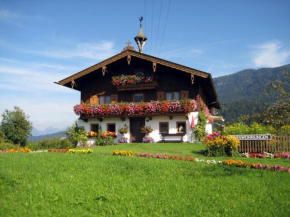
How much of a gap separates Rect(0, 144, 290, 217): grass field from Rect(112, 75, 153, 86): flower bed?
51.4 ft

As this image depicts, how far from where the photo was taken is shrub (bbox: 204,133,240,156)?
15859 mm

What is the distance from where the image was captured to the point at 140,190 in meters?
8.53

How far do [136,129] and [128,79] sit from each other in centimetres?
460

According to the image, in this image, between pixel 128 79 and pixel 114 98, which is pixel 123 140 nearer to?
pixel 114 98

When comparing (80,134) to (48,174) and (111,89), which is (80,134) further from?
(48,174)

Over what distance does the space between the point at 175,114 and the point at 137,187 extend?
1632cm

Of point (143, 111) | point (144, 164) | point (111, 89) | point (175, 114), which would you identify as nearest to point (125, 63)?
point (111, 89)

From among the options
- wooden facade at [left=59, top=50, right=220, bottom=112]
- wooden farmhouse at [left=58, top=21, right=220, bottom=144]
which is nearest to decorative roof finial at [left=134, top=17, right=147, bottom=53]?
wooden farmhouse at [left=58, top=21, right=220, bottom=144]

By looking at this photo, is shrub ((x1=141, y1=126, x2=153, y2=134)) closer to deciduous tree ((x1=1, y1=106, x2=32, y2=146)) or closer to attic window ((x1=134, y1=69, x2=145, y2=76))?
attic window ((x1=134, y1=69, x2=145, y2=76))

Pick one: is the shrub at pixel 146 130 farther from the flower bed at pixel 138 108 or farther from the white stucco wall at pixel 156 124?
the flower bed at pixel 138 108

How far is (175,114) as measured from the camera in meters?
24.8

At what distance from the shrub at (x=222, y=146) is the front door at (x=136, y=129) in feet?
37.5

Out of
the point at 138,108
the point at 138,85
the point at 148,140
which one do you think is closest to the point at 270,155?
the point at 148,140

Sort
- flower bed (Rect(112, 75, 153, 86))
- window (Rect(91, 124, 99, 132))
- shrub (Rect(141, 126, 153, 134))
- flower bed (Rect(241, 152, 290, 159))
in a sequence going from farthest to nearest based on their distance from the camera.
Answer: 1. window (Rect(91, 124, 99, 132))
2. flower bed (Rect(112, 75, 153, 86))
3. shrub (Rect(141, 126, 153, 134))
4. flower bed (Rect(241, 152, 290, 159))
